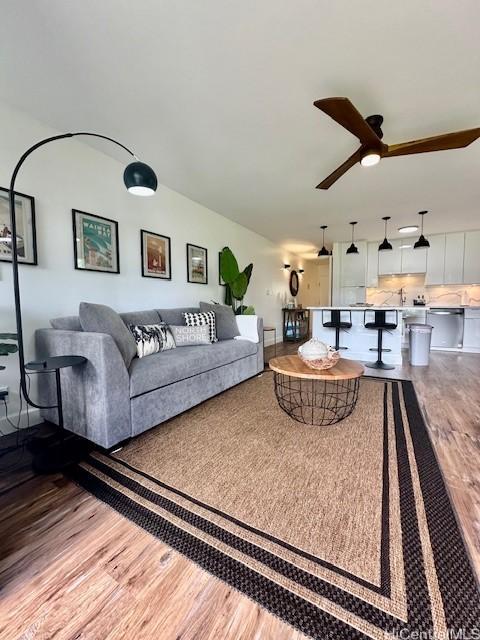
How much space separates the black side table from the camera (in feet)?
5.00

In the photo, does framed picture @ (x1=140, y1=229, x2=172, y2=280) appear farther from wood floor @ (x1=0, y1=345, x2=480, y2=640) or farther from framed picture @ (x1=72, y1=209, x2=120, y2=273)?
wood floor @ (x1=0, y1=345, x2=480, y2=640)

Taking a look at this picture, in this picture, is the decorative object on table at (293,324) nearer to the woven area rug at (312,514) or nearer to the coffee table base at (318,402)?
the coffee table base at (318,402)

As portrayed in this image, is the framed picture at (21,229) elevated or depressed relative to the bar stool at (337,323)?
elevated

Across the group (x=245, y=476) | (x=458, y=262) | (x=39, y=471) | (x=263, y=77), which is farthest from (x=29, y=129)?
(x=458, y=262)

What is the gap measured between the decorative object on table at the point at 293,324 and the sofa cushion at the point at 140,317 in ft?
13.8

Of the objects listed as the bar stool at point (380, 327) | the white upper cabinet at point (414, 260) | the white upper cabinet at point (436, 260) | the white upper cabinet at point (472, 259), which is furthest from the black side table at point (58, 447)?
the white upper cabinet at point (472, 259)

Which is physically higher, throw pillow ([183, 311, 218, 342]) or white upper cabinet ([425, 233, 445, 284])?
white upper cabinet ([425, 233, 445, 284])

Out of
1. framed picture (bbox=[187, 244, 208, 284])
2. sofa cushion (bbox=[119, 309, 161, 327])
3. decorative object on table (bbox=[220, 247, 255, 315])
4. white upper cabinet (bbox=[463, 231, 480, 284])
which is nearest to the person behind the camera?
sofa cushion (bbox=[119, 309, 161, 327])

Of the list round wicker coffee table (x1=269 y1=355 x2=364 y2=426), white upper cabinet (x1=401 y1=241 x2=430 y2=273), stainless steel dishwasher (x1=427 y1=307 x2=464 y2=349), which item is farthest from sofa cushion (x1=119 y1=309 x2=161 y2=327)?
white upper cabinet (x1=401 y1=241 x2=430 y2=273)

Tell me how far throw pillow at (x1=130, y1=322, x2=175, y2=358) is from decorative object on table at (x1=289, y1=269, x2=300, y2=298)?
203 inches

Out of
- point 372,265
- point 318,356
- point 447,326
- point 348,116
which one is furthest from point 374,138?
point 372,265

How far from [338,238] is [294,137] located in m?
4.04

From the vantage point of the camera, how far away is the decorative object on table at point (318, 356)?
198 centimetres

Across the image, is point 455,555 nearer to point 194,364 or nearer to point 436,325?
point 194,364
